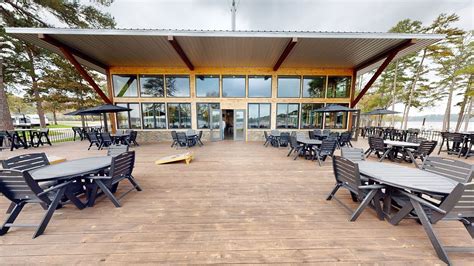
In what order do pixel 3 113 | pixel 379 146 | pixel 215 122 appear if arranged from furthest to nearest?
pixel 215 122 < pixel 3 113 < pixel 379 146

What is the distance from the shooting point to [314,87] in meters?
9.69

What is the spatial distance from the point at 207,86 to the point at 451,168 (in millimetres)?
9416

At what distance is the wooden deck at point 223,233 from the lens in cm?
158

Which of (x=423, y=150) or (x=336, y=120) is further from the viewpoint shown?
(x=336, y=120)

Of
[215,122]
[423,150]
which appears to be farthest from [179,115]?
[423,150]

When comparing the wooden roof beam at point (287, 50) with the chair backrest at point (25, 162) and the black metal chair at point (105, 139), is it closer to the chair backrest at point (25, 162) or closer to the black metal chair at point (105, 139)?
the chair backrest at point (25, 162)

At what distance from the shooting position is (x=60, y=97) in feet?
40.6

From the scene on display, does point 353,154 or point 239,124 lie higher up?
point 239,124

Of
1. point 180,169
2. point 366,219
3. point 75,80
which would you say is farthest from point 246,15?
point 75,80

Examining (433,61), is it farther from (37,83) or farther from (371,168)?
(37,83)

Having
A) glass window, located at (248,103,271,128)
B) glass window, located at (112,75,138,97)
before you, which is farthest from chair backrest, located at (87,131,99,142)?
glass window, located at (248,103,271,128)

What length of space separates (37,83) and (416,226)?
2034 cm

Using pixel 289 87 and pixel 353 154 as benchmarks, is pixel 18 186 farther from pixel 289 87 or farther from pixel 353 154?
pixel 289 87

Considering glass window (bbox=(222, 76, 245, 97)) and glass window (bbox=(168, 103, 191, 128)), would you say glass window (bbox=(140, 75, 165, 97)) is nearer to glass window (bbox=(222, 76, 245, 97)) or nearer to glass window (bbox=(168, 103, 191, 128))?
glass window (bbox=(168, 103, 191, 128))
